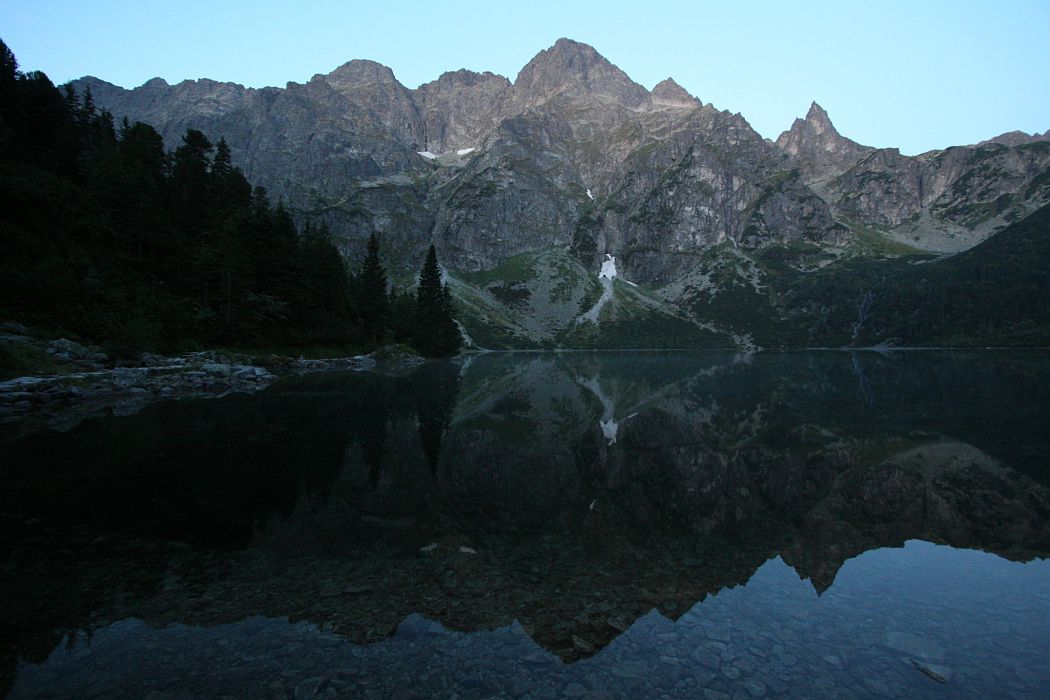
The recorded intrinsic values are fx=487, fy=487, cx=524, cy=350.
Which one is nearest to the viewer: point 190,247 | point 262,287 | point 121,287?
point 121,287

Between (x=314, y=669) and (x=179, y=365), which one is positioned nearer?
(x=314, y=669)

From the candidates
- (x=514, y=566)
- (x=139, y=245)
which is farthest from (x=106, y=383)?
(x=514, y=566)

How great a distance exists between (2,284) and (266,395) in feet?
83.5

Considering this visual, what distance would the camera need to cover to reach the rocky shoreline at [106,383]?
3089cm

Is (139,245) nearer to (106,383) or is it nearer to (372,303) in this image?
(106,383)

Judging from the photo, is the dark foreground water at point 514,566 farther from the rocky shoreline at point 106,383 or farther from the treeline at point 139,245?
the treeline at point 139,245

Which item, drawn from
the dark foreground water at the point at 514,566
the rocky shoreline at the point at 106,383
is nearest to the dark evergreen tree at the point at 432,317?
the rocky shoreline at the point at 106,383

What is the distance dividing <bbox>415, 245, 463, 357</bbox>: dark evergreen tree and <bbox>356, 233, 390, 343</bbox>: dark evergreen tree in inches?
388

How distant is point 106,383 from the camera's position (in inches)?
1507

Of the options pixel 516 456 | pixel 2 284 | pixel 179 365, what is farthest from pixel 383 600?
pixel 2 284

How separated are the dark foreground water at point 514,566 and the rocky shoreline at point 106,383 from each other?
7.98 m

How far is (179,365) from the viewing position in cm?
4650

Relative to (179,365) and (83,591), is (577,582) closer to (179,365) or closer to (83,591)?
(83,591)

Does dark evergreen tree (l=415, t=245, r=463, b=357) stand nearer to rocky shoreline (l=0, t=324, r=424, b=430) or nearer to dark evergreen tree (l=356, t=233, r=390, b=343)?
dark evergreen tree (l=356, t=233, r=390, b=343)
